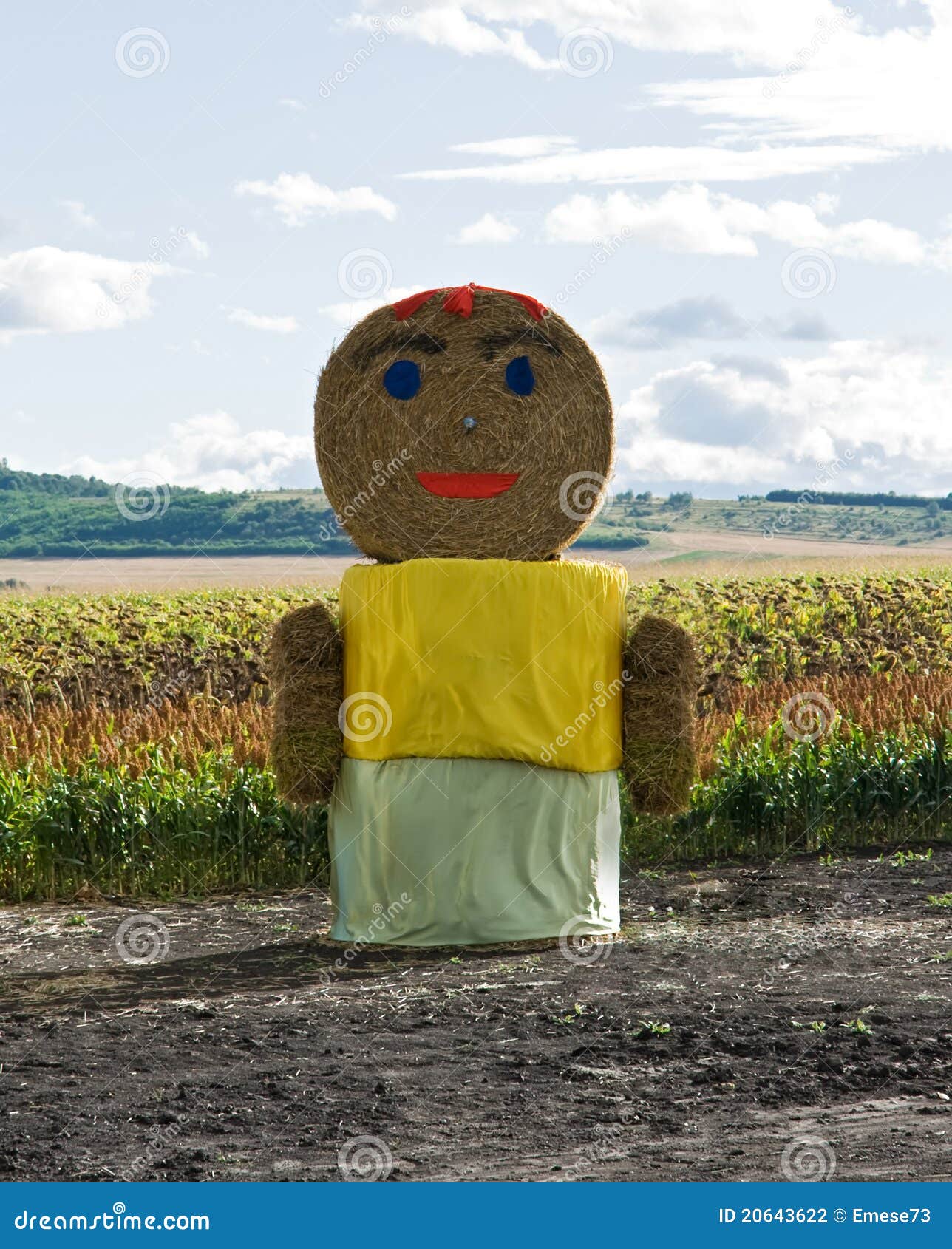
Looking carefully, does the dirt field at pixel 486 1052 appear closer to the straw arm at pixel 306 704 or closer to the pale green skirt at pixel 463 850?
the pale green skirt at pixel 463 850

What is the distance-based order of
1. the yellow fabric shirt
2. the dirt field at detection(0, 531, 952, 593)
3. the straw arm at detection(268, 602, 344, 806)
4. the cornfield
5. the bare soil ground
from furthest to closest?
the bare soil ground, the dirt field at detection(0, 531, 952, 593), the cornfield, the straw arm at detection(268, 602, 344, 806), the yellow fabric shirt

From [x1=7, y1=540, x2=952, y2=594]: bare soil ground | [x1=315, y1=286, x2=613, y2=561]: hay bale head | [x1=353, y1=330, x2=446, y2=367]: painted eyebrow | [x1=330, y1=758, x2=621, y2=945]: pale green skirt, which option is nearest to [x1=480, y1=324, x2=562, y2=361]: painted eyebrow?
[x1=315, y1=286, x2=613, y2=561]: hay bale head

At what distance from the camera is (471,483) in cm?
707

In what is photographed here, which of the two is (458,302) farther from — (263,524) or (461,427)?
(263,524)

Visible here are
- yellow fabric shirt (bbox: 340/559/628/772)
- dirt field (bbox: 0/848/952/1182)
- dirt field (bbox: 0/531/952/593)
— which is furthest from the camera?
dirt field (bbox: 0/531/952/593)

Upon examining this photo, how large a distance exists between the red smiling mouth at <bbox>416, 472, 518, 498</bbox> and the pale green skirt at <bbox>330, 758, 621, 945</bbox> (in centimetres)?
126

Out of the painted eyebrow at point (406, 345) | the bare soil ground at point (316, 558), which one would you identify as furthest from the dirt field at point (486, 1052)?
the bare soil ground at point (316, 558)

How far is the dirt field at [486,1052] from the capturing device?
4633 millimetres

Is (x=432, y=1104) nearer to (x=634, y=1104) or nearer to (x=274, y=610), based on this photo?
(x=634, y=1104)

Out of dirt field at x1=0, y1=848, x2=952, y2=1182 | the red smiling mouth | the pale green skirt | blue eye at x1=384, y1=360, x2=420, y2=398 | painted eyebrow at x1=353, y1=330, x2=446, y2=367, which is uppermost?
painted eyebrow at x1=353, y1=330, x2=446, y2=367

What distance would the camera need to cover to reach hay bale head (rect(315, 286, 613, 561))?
7035 millimetres

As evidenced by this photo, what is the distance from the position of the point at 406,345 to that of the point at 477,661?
1521 mm

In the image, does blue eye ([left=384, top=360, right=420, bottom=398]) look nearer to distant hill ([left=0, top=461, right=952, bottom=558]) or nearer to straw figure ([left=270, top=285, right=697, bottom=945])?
straw figure ([left=270, top=285, right=697, bottom=945])

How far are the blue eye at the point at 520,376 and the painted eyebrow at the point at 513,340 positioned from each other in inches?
3.5
